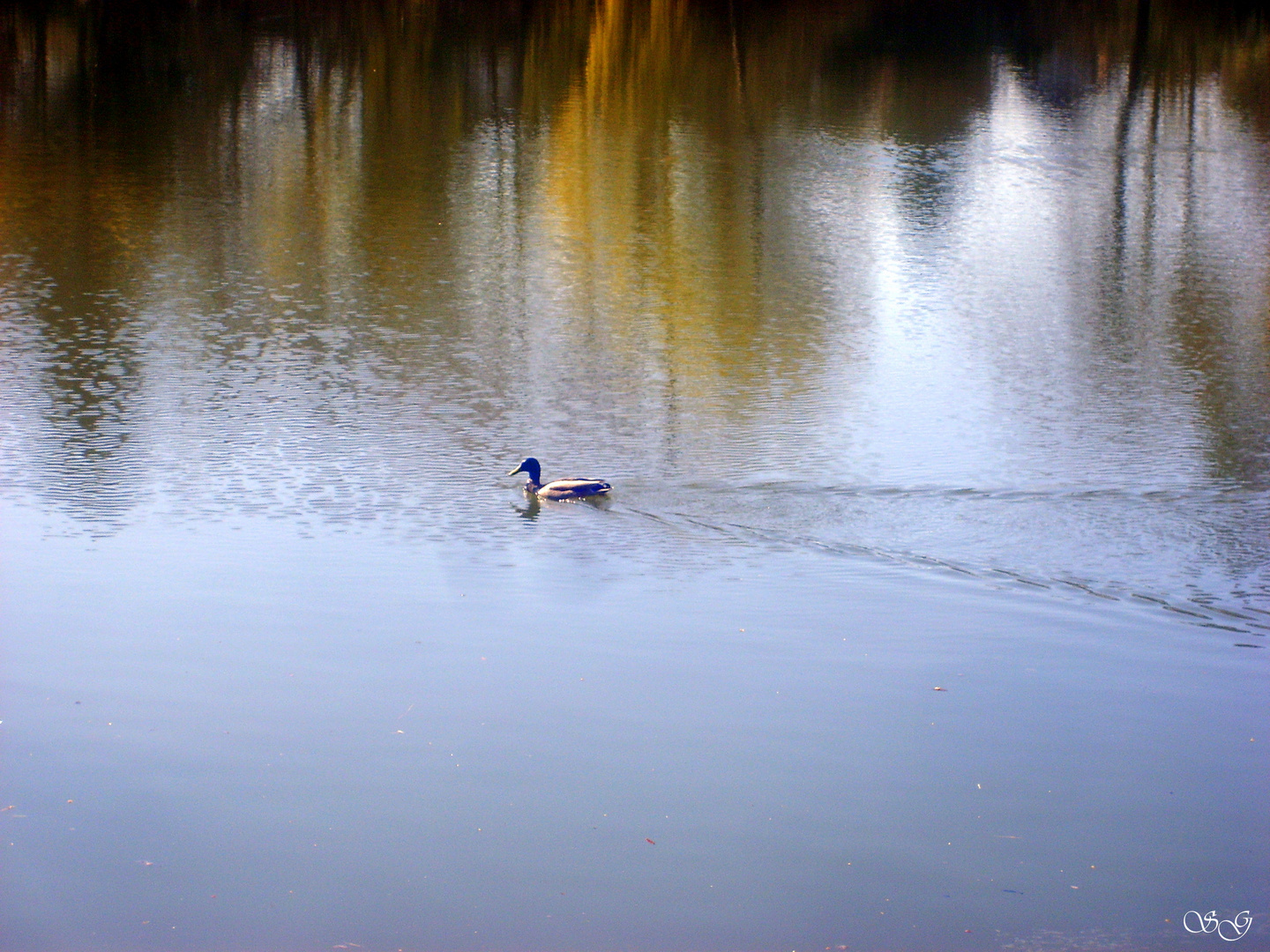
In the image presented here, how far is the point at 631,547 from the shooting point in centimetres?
820

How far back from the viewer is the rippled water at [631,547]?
16.4 feet

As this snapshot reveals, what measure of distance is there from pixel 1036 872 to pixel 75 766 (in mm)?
3528

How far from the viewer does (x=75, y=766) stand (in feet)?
18.5

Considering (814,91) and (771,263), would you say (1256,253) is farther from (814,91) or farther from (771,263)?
(814,91)

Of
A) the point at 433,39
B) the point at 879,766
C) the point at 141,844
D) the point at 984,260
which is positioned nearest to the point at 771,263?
the point at 984,260
